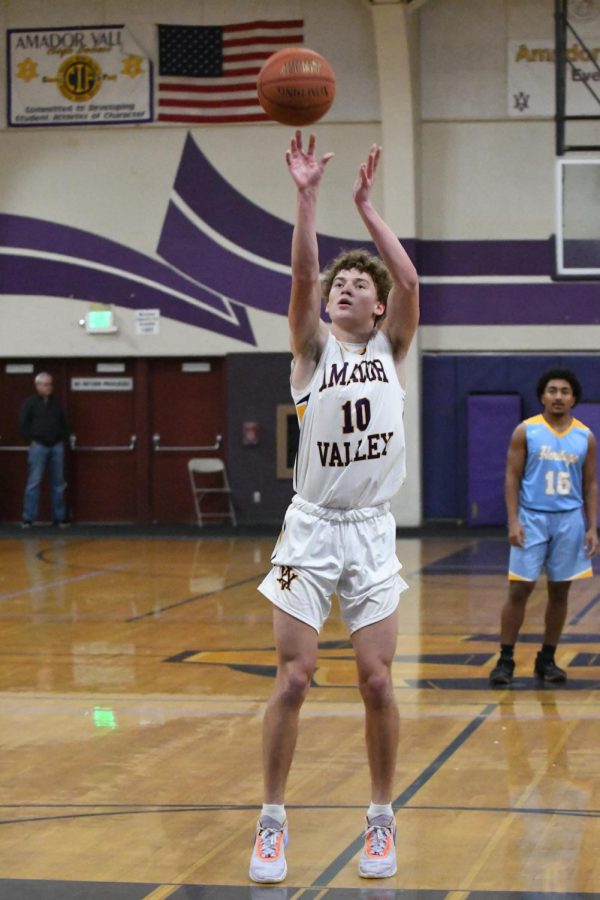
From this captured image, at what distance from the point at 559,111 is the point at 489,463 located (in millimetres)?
6333

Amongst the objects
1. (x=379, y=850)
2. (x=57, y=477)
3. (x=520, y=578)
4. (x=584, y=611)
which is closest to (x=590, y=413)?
(x=57, y=477)

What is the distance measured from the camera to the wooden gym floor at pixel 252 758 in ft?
14.1

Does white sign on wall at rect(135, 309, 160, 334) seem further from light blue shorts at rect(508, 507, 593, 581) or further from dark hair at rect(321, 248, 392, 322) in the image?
dark hair at rect(321, 248, 392, 322)

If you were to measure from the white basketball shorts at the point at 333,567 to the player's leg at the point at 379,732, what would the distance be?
5 centimetres

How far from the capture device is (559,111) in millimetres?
12016

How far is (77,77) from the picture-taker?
59.3 ft

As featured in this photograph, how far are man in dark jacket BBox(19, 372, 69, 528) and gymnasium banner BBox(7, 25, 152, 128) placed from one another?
132 inches

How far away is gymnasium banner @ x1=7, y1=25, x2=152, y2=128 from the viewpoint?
17891 millimetres

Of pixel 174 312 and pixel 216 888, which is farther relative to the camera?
pixel 174 312

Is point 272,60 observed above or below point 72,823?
above

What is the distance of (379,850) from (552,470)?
11.7ft

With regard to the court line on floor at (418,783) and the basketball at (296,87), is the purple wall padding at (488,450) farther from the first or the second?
the basketball at (296,87)

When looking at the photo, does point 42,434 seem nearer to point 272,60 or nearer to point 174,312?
point 174,312

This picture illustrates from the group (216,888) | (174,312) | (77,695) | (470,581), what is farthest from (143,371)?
(216,888)
